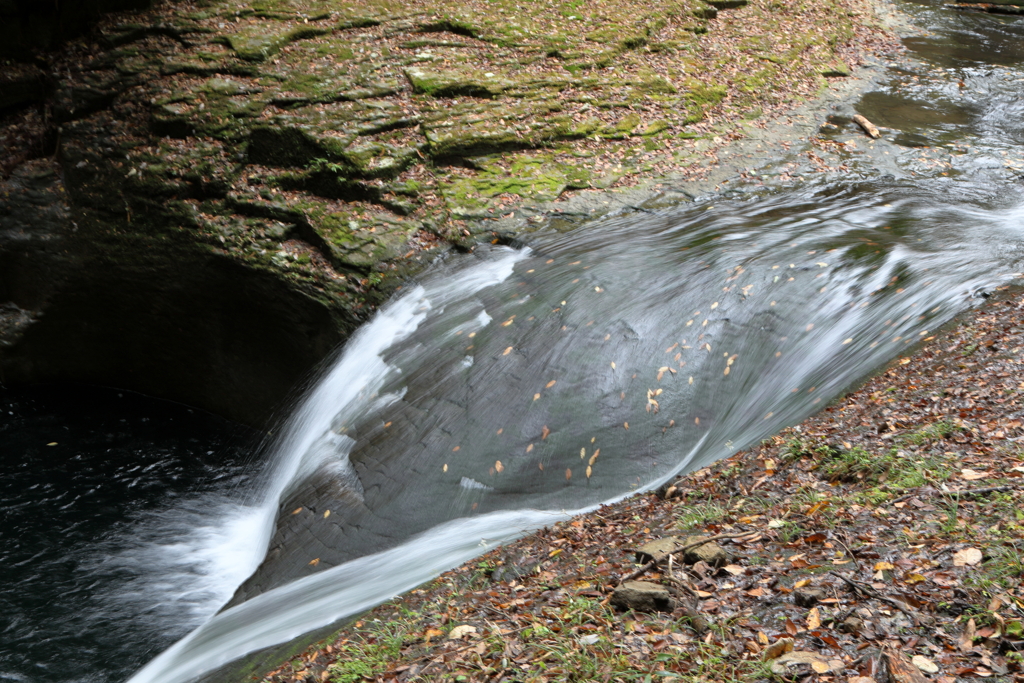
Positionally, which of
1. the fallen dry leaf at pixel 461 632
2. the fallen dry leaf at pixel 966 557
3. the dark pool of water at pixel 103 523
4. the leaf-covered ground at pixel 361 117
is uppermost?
the leaf-covered ground at pixel 361 117

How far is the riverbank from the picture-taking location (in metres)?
8.88

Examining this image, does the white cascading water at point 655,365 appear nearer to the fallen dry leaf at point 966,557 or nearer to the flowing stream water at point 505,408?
the flowing stream water at point 505,408

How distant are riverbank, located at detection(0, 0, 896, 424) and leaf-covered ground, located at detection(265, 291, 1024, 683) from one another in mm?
4579

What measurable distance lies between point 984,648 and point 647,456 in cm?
326

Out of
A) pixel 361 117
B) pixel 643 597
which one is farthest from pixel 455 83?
pixel 643 597

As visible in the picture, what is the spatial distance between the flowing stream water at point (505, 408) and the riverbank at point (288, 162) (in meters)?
1.00

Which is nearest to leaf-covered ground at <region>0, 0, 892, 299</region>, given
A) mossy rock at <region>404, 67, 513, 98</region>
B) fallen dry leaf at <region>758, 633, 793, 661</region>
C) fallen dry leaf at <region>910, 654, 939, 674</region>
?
mossy rock at <region>404, 67, 513, 98</region>

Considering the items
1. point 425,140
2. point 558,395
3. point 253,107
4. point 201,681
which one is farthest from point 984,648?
point 253,107

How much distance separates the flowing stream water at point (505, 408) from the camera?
18.7 feet

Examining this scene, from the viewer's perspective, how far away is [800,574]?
10.5 feet

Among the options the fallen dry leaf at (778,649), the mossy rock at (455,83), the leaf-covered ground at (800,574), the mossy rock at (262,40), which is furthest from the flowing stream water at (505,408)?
the mossy rock at (262,40)

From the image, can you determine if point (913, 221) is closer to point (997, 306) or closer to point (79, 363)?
point (997, 306)

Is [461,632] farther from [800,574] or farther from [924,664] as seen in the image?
[924,664]

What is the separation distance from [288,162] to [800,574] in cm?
850
